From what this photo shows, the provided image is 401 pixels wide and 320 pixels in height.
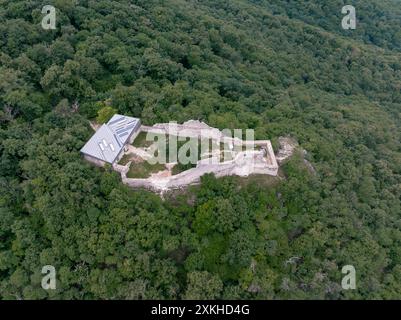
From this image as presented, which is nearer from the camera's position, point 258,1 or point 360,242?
point 360,242

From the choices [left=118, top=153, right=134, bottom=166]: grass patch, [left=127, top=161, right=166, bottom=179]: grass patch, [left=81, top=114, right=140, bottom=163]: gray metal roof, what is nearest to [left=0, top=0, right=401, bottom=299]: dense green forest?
[left=81, top=114, right=140, bottom=163]: gray metal roof

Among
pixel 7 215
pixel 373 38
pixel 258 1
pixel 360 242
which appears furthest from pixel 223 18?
pixel 7 215

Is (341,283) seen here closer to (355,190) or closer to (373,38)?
(355,190)

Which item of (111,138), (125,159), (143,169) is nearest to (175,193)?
(143,169)

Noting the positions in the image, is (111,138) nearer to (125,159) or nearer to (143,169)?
(125,159)

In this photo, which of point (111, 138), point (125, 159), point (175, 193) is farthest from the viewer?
point (125, 159)

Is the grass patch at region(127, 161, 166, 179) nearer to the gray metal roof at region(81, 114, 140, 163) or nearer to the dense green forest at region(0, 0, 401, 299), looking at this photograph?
the dense green forest at region(0, 0, 401, 299)
